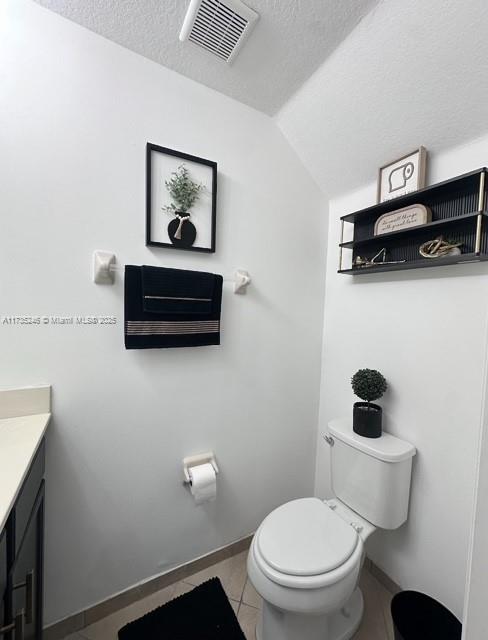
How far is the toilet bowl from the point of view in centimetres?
92

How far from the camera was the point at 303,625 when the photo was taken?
3.35ft

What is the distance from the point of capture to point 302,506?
1.22 metres

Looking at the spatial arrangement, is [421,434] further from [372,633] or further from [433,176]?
[433,176]

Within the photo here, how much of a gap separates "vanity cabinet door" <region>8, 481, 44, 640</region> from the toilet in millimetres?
695

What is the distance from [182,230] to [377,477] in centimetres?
140

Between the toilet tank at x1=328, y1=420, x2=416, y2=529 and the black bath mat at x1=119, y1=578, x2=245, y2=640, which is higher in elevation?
the toilet tank at x1=328, y1=420, x2=416, y2=529

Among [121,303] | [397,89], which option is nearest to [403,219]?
[397,89]

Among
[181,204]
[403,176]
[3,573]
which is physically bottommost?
[3,573]

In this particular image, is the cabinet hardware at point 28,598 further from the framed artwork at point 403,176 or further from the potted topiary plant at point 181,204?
the framed artwork at point 403,176

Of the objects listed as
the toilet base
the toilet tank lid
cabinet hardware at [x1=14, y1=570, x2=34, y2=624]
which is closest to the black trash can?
the toilet base

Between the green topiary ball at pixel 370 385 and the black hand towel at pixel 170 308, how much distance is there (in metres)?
0.72

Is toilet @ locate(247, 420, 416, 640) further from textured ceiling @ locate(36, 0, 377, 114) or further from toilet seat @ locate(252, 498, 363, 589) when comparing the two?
textured ceiling @ locate(36, 0, 377, 114)

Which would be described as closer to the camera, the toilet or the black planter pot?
the toilet

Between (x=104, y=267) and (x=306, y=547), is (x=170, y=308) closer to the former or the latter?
(x=104, y=267)
